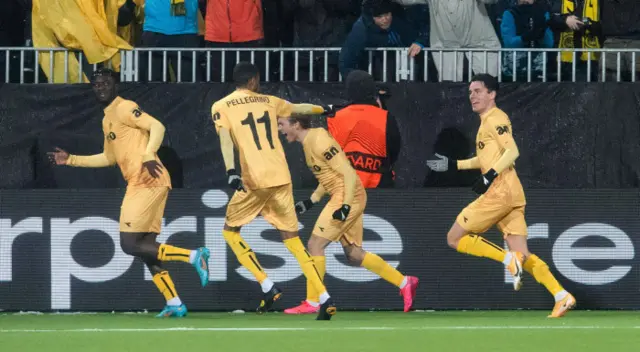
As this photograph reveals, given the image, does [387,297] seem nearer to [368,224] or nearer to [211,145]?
[368,224]

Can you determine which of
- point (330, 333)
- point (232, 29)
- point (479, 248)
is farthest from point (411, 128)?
point (330, 333)

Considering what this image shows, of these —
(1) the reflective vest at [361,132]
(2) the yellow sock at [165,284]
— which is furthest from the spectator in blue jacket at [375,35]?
(2) the yellow sock at [165,284]

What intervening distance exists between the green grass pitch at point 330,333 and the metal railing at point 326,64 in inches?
97.1

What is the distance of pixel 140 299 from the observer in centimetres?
1302

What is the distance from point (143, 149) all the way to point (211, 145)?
1.33m

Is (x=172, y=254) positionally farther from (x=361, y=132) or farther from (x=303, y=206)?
(x=361, y=132)

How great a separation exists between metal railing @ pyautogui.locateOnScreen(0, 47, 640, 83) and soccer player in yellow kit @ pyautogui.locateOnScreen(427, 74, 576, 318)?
4.74ft

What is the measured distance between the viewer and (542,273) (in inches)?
466

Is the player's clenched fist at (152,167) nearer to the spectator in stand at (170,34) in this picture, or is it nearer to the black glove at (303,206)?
the black glove at (303,206)

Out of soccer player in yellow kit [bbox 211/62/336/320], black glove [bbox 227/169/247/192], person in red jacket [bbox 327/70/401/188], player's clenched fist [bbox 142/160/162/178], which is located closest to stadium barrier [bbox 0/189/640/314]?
person in red jacket [bbox 327/70/401/188]

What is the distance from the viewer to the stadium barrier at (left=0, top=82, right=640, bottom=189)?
43.4 feet

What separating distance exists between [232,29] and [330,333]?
4.78 meters

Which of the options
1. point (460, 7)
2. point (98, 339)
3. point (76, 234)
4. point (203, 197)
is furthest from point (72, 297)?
point (460, 7)

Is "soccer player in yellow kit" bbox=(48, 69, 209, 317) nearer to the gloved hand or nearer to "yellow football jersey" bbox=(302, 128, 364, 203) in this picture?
"yellow football jersey" bbox=(302, 128, 364, 203)
